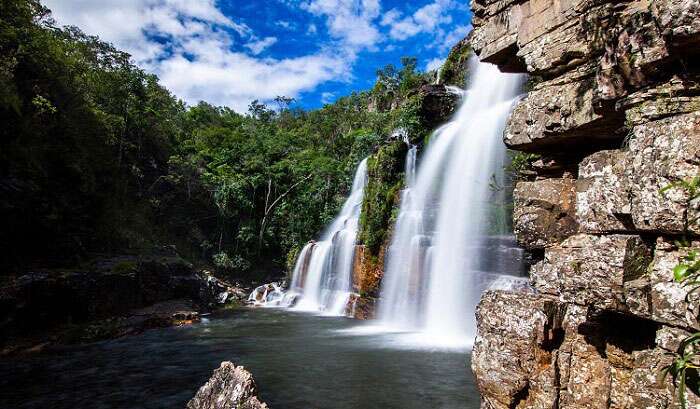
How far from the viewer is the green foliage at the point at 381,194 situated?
65.2ft

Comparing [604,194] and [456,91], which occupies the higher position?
[456,91]

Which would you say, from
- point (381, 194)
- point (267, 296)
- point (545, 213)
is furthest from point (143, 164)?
point (545, 213)

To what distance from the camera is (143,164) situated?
31.1 metres

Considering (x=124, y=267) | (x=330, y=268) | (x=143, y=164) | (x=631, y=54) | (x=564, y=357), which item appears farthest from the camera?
(x=143, y=164)

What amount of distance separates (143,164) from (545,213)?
31.4 meters

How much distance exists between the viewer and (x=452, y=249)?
645 inches

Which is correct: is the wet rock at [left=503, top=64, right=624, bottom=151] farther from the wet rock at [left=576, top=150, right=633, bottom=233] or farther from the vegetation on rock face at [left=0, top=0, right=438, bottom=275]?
the vegetation on rock face at [left=0, top=0, right=438, bottom=275]

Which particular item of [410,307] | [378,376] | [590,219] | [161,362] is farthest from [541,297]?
[410,307]

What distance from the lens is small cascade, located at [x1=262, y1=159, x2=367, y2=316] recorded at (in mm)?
21938

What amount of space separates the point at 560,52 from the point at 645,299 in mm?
2936

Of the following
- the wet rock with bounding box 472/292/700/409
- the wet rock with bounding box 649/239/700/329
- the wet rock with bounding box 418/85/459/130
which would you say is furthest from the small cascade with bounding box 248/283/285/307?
the wet rock with bounding box 649/239/700/329

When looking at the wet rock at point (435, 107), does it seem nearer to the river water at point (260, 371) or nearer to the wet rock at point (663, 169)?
the river water at point (260, 371)

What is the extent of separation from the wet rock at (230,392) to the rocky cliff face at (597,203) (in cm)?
290

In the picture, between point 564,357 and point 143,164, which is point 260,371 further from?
point 143,164
